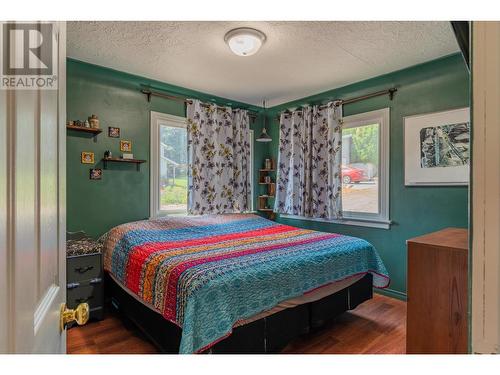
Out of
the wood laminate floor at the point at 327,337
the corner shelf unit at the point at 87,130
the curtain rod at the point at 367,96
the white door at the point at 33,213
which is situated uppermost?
the curtain rod at the point at 367,96

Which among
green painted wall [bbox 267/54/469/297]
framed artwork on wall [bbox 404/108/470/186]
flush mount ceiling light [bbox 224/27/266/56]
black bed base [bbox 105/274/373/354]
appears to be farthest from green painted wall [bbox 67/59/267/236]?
framed artwork on wall [bbox 404/108/470/186]

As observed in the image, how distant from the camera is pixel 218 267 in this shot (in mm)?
1864

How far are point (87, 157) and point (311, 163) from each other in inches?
110

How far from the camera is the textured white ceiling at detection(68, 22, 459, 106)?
2.27 m

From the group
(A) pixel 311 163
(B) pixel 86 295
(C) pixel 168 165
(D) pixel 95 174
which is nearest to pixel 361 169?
(A) pixel 311 163

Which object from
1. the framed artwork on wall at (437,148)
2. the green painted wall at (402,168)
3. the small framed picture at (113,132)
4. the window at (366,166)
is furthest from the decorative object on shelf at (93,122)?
the framed artwork on wall at (437,148)

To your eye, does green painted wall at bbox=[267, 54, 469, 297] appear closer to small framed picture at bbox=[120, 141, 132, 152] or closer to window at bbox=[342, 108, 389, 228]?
window at bbox=[342, 108, 389, 228]

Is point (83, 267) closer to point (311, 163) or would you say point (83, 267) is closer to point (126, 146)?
point (126, 146)

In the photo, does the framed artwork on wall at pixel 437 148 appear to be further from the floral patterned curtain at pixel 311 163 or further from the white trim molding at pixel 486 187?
the white trim molding at pixel 486 187

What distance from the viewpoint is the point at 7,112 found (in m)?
0.46

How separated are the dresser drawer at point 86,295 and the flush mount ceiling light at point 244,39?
2.54 metres

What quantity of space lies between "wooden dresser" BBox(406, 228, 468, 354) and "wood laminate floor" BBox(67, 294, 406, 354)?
1.16 metres

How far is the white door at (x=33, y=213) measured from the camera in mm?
460
